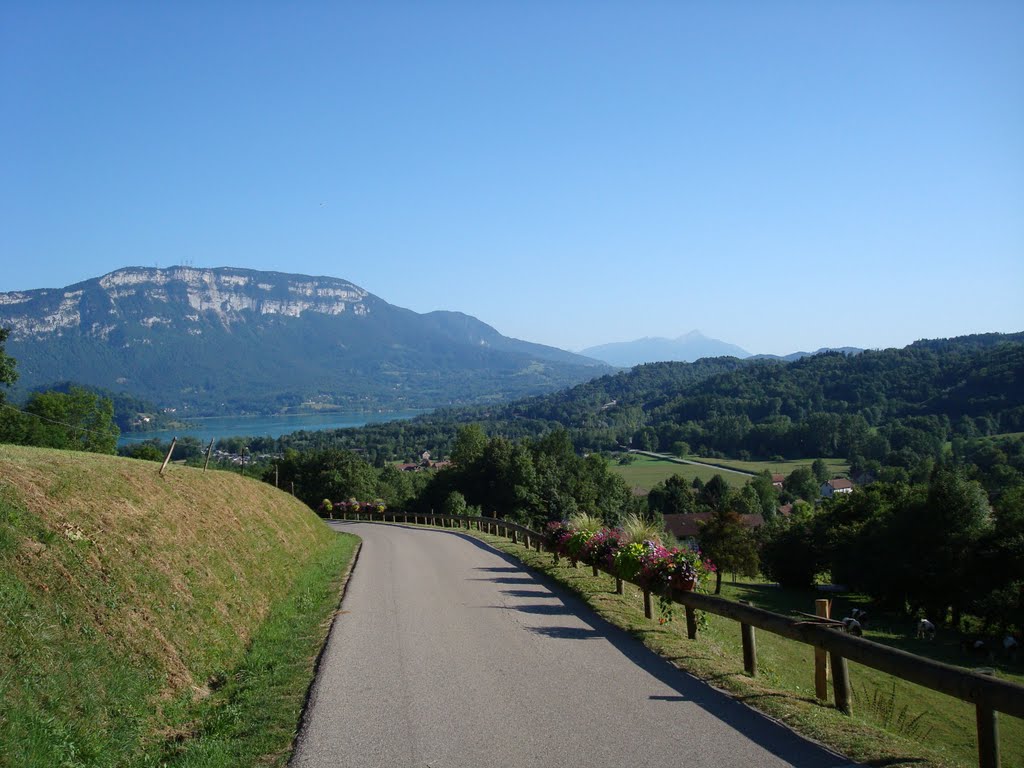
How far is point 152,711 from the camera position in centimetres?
699

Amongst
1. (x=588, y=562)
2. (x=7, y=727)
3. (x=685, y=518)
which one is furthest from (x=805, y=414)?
(x=7, y=727)

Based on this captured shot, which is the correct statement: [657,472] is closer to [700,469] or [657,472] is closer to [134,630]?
[700,469]

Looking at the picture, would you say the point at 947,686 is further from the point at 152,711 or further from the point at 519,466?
the point at 519,466

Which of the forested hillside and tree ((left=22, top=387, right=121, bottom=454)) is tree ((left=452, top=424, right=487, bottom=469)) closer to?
tree ((left=22, top=387, right=121, bottom=454))

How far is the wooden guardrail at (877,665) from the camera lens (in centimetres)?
534

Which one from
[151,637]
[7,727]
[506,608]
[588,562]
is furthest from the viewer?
[588,562]

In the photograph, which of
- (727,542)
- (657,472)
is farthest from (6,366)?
(657,472)

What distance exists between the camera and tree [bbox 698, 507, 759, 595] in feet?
162

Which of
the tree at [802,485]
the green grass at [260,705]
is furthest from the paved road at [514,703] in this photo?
the tree at [802,485]

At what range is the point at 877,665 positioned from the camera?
654 centimetres

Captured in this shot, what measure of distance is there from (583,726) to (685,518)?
3593 inches

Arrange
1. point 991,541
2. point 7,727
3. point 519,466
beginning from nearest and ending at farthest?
point 7,727
point 991,541
point 519,466

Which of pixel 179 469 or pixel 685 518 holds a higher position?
pixel 179 469

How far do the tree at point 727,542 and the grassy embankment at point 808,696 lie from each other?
1029 inches
